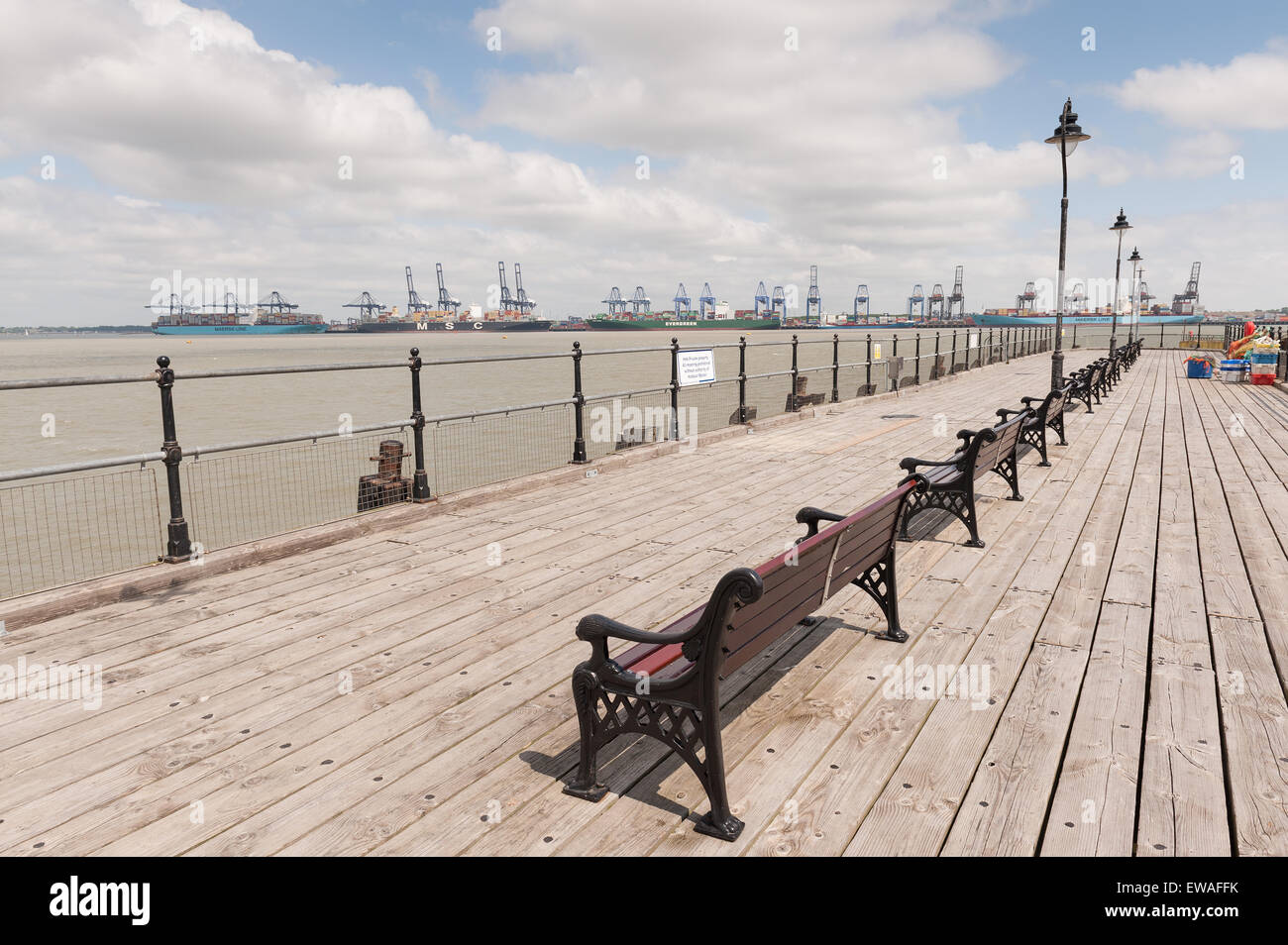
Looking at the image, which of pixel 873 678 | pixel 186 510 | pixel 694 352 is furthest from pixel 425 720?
pixel 186 510

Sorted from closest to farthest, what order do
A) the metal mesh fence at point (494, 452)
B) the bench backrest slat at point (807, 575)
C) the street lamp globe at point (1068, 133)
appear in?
the bench backrest slat at point (807, 575) → the street lamp globe at point (1068, 133) → the metal mesh fence at point (494, 452)

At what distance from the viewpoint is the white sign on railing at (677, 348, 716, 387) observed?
425 inches

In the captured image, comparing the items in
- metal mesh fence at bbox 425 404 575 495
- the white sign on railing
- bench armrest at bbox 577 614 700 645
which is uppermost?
the white sign on railing

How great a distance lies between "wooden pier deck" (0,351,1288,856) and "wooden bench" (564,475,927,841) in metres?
0.22

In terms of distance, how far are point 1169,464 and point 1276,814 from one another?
8.09 metres

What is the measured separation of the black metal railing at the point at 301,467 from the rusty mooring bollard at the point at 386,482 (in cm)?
3

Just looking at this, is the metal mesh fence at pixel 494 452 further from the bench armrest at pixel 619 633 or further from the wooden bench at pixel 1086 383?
the bench armrest at pixel 619 633

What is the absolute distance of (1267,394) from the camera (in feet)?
60.3

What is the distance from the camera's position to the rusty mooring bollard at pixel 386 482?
310 inches

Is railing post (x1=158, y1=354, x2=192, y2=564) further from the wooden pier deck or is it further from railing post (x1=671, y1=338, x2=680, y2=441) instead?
railing post (x1=671, y1=338, x2=680, y2=441)

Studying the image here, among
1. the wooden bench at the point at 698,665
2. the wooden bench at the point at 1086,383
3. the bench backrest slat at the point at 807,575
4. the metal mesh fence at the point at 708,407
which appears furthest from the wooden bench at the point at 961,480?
the wooden bench at the point at 1086,383

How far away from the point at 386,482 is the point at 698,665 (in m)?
7.32

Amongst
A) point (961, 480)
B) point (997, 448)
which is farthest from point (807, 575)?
point (997, 448)

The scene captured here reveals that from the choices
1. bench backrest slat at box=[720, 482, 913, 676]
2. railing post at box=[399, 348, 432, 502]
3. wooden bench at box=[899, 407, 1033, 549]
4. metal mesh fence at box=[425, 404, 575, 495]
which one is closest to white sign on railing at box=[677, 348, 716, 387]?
railing post at box=[399, 348, 432, 502]
